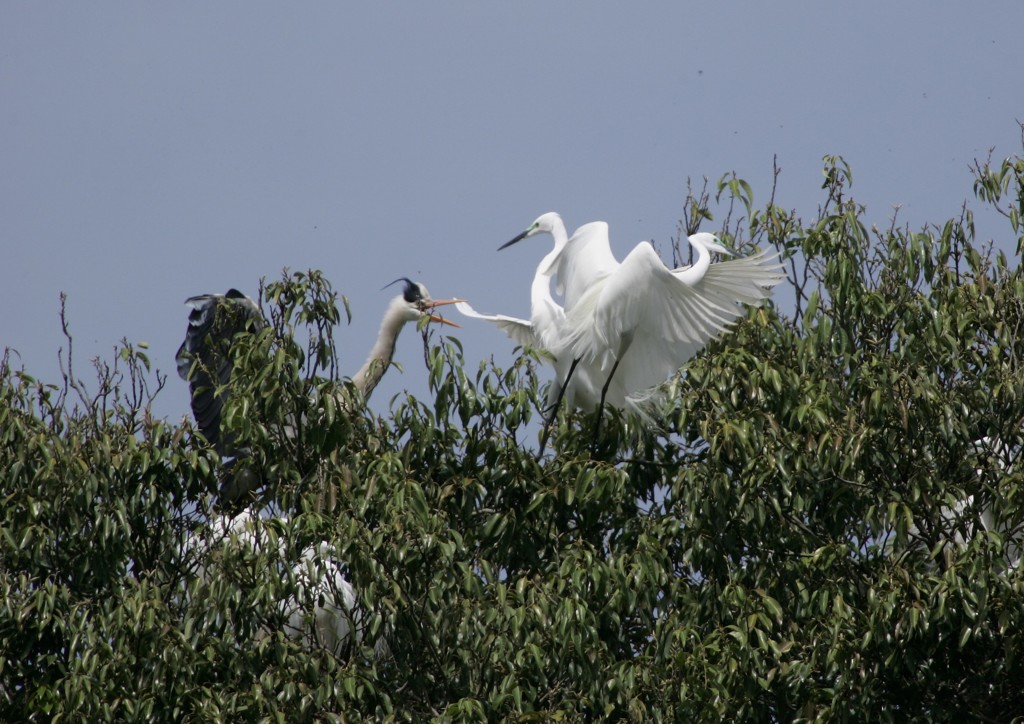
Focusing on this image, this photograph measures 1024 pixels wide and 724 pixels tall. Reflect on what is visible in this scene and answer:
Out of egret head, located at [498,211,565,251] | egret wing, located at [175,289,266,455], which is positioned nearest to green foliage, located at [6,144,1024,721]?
egret wing, located at [175,289,266,455]

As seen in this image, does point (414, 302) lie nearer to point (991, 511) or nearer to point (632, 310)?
point (632, 310)

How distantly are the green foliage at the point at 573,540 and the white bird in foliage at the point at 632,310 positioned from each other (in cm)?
42

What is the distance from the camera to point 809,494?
5031 millimetres

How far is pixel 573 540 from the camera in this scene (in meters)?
5.40

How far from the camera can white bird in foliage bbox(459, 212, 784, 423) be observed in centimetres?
627

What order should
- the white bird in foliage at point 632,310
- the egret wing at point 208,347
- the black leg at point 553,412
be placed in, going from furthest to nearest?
1. the egret wing at point 208,347
2. the white bird in foliage at point 632,310
3. the black leg at point 553,412

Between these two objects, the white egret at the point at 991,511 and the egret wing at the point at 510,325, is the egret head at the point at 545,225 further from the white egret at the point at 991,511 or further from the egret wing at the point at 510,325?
the white egret at the point at 991,511

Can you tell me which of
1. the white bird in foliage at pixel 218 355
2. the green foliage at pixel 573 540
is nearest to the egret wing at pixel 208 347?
the white bird in foliage at pixel 218 355

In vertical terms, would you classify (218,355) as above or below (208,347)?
below

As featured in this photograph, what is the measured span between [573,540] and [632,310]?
1.47m

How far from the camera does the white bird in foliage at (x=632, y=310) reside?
20.6 feet

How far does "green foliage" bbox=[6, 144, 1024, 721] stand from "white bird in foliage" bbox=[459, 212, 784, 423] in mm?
422

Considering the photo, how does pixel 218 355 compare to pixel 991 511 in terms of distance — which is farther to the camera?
pixel 218 355

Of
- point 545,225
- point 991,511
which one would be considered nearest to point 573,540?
point 991,511
